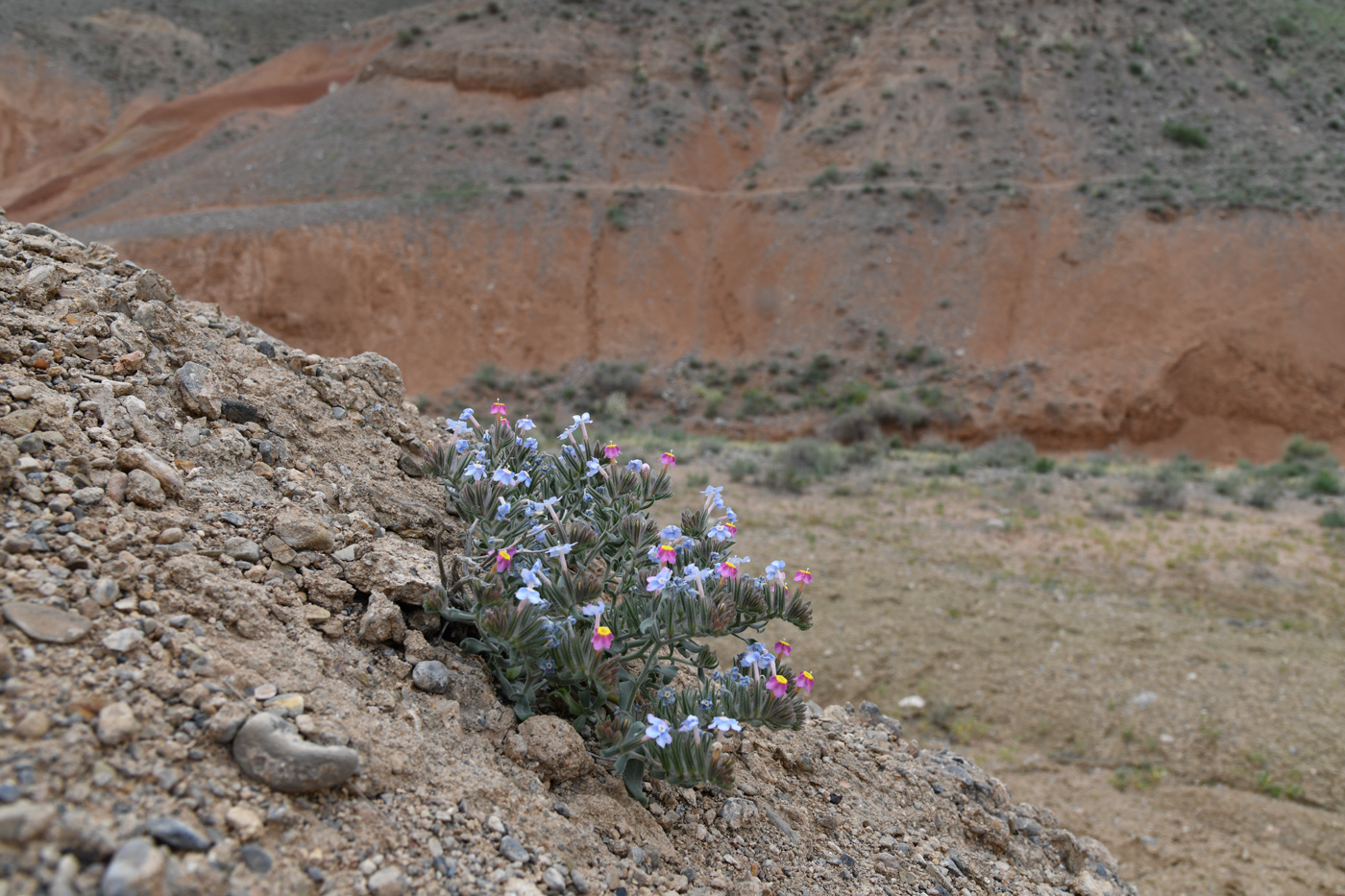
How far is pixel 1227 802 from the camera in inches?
219

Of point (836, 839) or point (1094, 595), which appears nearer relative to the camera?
point (836, 839)

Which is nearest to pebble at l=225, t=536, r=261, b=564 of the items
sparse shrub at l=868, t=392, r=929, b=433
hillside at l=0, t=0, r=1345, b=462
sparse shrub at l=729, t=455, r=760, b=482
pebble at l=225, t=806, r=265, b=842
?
pebble at l=225, t=806, r=265, b=842

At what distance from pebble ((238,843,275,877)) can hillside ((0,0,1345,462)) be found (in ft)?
76.6

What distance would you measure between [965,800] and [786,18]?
140ft

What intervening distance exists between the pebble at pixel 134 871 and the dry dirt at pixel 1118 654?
16.7 ft

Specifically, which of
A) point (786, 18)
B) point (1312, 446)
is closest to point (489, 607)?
point (1312, 446)

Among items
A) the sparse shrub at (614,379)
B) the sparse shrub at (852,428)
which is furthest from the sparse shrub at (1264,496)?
the sparse shrub at (614,379)

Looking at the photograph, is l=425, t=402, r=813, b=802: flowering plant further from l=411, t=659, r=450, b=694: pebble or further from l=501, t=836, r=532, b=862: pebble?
l=501, t=836, r=532, b=862: pebble

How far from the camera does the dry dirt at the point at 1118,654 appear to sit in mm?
5406

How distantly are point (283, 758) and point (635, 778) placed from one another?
39.5 inches

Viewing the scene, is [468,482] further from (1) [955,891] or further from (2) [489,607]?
(1) [955,891]

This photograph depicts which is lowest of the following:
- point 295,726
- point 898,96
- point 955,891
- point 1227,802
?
point 1227,802

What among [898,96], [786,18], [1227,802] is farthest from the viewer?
[786,18]

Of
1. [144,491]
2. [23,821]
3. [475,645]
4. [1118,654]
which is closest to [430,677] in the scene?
[475,645]
